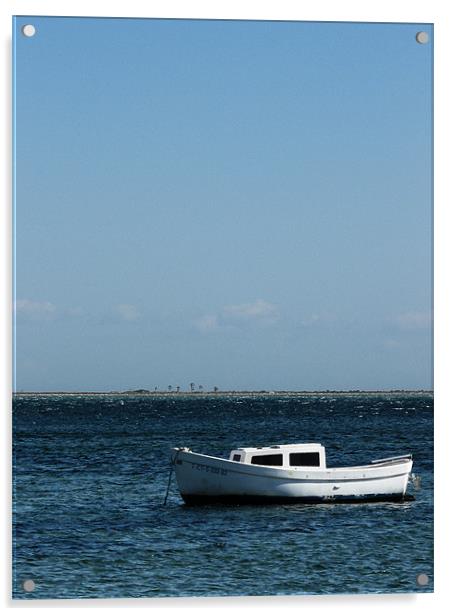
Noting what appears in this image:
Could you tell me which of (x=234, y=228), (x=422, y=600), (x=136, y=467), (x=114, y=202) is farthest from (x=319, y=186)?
(x=136, y=467)

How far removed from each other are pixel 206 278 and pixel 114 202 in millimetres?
1187

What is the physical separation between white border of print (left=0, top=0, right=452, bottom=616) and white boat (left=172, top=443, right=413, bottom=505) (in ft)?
14.1

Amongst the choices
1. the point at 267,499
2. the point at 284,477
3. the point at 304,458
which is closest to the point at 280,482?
the point at 284,477

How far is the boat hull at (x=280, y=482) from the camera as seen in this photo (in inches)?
593

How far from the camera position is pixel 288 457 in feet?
49.8

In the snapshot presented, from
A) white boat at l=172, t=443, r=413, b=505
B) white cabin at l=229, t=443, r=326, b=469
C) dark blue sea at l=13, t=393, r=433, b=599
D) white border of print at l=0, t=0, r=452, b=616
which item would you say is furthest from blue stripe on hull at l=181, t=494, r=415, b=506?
white border of print at l=0, t=0, r=452, b=616

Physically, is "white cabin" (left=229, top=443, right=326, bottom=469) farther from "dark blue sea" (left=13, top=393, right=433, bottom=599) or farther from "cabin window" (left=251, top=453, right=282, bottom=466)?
"dark blue sea" (left=13, top=393, right=433, bottom=599)

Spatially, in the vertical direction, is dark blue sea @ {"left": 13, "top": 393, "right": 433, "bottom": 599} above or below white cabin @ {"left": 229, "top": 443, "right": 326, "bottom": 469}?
below

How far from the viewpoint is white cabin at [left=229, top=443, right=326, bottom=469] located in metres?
15.1
